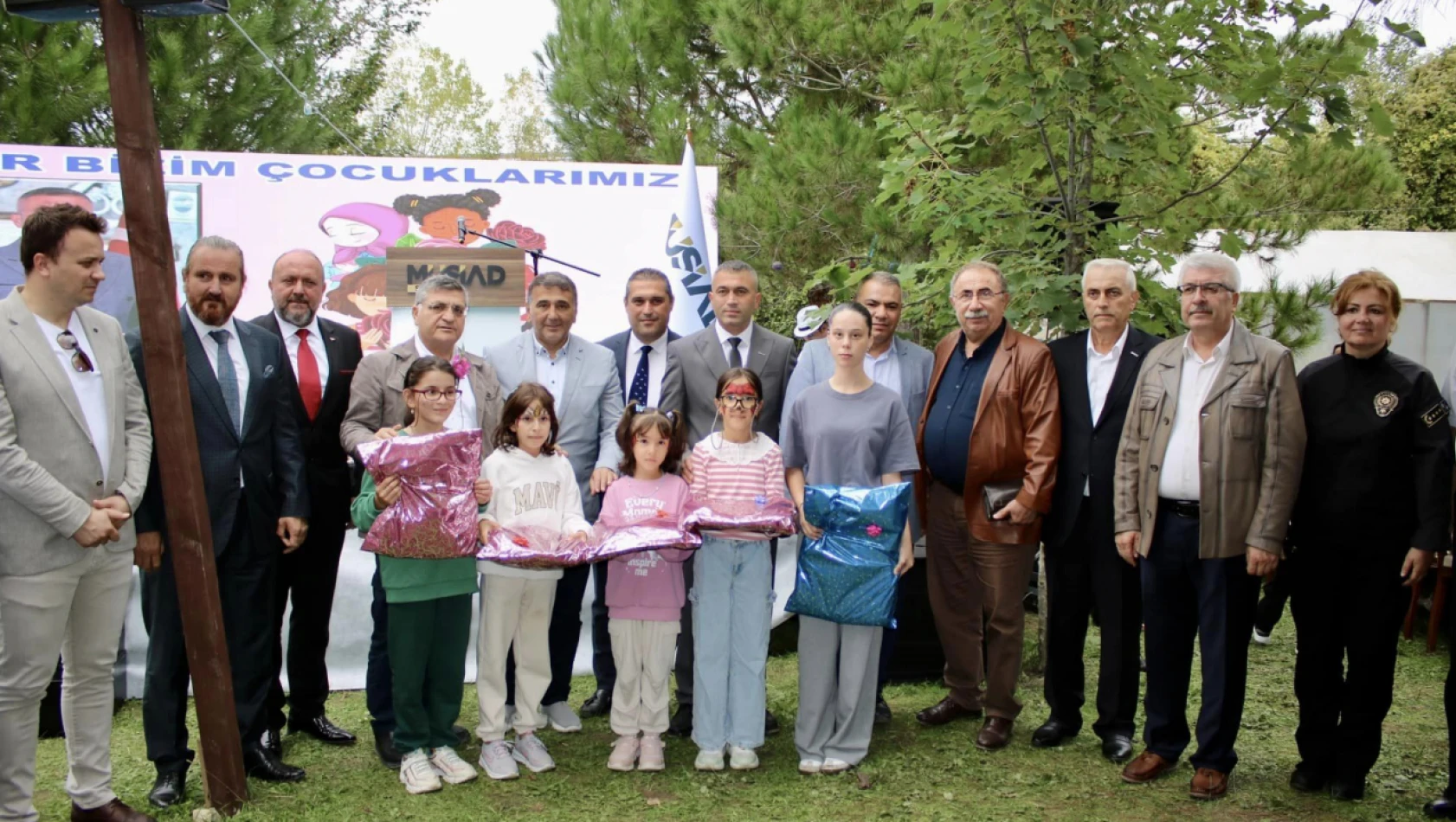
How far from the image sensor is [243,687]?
13.9 feet

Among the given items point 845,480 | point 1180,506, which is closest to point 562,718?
point 845,480

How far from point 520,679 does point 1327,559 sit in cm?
306

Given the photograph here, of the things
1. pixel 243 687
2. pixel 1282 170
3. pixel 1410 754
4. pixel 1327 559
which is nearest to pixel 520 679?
pixel 243 687

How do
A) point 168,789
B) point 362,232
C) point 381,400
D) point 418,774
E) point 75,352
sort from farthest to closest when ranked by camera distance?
point 362,232
point 381,400
point 418,774
point 168,789
point 75,352

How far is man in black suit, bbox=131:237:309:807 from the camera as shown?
13.3 feet

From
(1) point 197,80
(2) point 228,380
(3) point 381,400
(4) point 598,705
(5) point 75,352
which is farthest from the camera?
(1) point 197,80

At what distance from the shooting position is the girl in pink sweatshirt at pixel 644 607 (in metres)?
4.49

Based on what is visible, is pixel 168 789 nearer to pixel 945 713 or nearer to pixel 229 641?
pixel 229 641

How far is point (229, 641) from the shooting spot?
4.20m

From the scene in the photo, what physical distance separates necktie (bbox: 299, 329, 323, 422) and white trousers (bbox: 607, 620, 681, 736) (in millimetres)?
1507

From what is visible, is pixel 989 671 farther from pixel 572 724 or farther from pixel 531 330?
pixel 531 330

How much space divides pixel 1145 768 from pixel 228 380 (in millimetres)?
3725

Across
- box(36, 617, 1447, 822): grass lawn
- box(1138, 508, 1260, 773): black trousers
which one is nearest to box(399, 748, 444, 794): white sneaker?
box(36, 617, 1447, 822): grass lawn

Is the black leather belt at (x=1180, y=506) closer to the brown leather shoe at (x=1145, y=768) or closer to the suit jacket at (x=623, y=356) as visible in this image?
the brown leather shoe at (x=1145, y=768)
